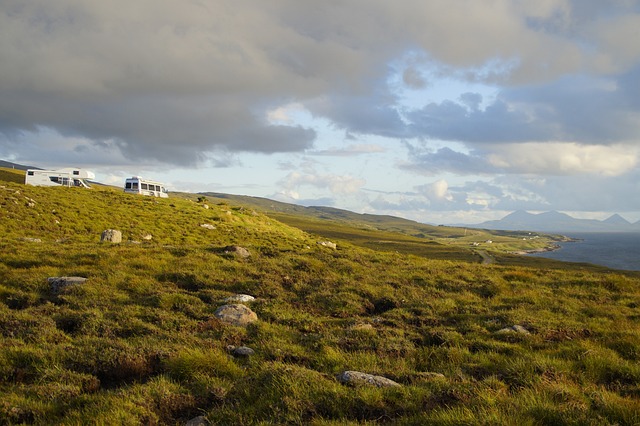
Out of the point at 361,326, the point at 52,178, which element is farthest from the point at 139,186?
the point at 361,326

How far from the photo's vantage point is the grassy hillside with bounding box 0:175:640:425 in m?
7.04

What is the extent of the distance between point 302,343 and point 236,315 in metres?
2.93

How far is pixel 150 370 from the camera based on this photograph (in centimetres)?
891

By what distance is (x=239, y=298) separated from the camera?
50.5 ft

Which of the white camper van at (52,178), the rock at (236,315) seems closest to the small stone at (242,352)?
the rock at (236,315)

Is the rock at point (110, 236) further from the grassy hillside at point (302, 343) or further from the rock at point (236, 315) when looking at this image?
the rock at point (236, 315)

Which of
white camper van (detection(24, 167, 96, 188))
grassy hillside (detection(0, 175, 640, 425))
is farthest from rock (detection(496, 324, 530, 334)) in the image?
white camper van (detection(24, 167, 96, 188))

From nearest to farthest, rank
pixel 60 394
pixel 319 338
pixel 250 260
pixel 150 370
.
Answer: pixel 60 394 < pixel 150 370 < pixel 319 338 < pixel 250 260

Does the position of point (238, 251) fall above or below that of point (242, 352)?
above

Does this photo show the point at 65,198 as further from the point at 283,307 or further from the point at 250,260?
the point at 283,307

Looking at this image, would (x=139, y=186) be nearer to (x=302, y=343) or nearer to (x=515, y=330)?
(x=302, y=343)

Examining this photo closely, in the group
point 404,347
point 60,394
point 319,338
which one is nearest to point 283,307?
point 319,338

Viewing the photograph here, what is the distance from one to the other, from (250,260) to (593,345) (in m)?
16.4

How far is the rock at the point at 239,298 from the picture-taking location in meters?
15.0
